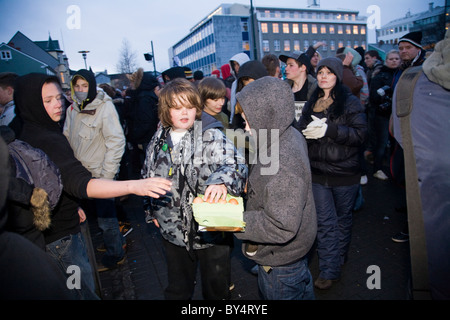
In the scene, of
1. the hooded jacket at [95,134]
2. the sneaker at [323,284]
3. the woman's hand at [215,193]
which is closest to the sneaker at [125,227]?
the hooded jacket at [95,134]

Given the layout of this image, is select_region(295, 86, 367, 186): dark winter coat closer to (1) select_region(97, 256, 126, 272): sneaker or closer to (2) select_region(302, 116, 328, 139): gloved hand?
(2) select_region(302, 116, 328, 139): gloved hand

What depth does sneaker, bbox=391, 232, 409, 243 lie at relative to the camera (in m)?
3.88

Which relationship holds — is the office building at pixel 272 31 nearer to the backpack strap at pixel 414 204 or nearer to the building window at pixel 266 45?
the building window at pixel 266 45

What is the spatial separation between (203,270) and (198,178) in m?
0.84

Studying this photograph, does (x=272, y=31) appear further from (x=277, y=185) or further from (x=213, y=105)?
(x=277, y=185)

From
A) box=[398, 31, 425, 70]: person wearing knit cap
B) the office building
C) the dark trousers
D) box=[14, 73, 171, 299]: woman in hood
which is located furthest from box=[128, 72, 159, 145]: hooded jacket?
the office building

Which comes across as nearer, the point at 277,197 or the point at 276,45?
the point at 277,197

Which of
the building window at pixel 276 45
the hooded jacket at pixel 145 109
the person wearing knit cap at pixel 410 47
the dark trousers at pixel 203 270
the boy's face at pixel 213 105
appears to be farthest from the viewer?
the building window at pixel 276 45

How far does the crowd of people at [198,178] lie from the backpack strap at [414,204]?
70 millimetres

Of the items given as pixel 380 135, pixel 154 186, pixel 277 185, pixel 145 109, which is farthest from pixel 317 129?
pixel 380 135

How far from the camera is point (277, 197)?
1.69 meters

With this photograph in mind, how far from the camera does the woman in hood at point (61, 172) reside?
6.52ft

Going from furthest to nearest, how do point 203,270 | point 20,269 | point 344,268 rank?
point 344,268
point 203,270
point 20,269

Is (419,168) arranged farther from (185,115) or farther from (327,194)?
(185,115)
